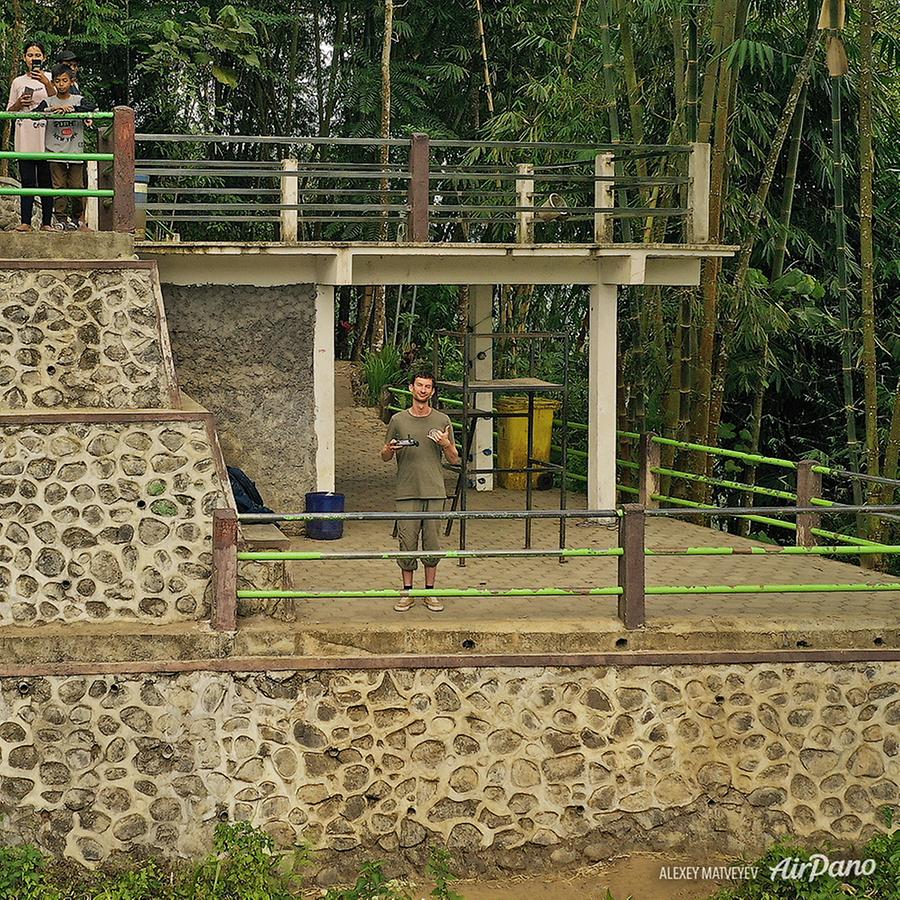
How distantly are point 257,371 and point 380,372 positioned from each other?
6678 mm

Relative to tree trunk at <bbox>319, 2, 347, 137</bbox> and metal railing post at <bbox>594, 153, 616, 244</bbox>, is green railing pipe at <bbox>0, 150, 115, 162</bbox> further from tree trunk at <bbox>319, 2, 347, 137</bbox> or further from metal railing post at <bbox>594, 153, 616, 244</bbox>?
tree trunk at <bbox>319, 2, 347, 137</bbox>

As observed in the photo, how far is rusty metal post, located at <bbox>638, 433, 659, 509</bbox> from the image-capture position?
527 inches

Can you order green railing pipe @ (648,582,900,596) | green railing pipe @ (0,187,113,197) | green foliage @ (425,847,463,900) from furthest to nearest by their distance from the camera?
green railing pipe @ (0,187,113,197), green railing pipe @ (648,582,900,596), green foliage @ (425,847,463,900)

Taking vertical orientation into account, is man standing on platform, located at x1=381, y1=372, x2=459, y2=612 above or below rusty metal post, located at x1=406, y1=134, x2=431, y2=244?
below

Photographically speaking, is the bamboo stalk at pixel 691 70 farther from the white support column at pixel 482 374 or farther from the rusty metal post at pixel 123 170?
the rusty metal post at pixel 123 170

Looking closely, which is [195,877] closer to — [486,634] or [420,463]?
[486,634]

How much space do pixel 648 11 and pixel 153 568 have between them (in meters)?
6.91

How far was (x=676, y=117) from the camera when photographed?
568 inches

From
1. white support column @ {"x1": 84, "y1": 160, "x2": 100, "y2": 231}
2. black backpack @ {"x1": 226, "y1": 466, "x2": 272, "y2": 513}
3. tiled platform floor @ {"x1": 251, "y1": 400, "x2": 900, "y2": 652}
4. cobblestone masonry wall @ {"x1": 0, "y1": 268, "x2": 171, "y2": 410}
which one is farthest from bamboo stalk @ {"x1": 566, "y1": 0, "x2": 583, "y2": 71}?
cobblestone masonry wall @ {"x1": 0, "y1": 268, "x2": 171, "y2": 410}

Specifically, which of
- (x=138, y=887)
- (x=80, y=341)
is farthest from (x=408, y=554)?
(x=80, y=341)

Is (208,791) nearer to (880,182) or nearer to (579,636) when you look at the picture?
(579,636)

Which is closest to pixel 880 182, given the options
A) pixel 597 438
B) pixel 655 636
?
pixel 597 438

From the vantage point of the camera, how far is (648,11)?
43.6 feet

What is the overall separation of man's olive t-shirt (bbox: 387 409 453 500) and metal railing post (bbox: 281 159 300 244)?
3043mm
